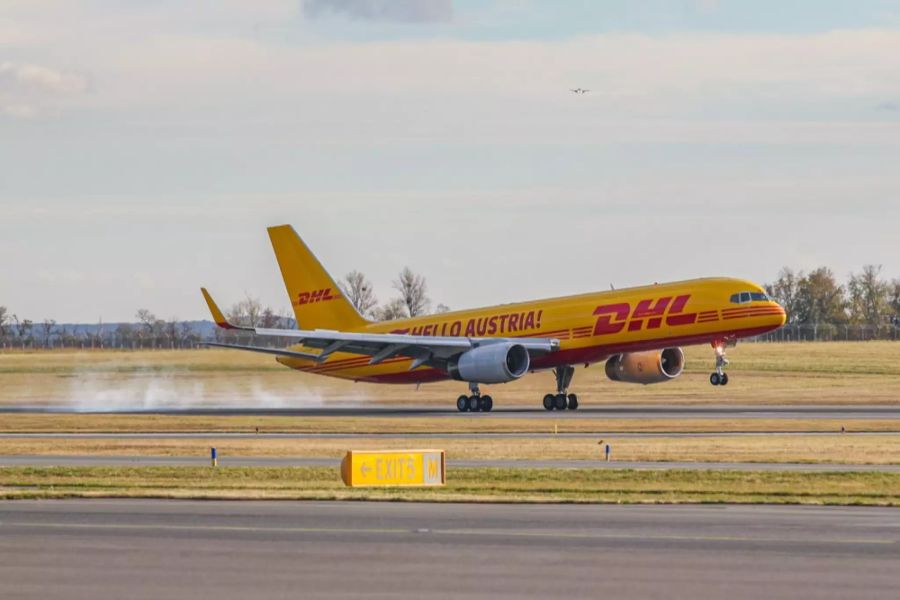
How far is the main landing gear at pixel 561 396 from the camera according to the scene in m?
64.9

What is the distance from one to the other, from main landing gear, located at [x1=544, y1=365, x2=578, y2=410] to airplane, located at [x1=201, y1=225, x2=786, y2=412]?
A: 42 millimetres

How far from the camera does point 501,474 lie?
32.8 m

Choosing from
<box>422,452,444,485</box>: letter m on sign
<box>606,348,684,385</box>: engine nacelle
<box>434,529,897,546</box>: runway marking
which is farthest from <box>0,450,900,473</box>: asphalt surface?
<box>606,348,684,385</box>: engine nacelle

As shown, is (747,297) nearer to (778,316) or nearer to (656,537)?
(778,316)

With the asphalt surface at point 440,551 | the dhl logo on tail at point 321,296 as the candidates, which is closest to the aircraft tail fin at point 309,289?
Result: the dhl logo on tail at point 321,296

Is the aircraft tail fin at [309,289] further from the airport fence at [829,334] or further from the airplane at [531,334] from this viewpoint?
the airport fence at [829,334]

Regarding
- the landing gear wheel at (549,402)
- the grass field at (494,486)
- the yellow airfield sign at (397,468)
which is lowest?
the grass field at (494,486)

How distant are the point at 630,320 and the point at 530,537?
39.6 meters

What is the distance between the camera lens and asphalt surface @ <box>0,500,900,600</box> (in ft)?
55.9

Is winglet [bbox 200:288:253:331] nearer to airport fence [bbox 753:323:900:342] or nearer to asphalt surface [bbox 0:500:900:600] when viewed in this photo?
asphalt surface [bbox 0:500:900:600]

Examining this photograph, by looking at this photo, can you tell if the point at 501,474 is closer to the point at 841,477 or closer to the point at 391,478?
the point at 391,478

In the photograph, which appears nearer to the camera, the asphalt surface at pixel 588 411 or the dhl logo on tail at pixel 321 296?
the asphalt surface at pixel 588 411

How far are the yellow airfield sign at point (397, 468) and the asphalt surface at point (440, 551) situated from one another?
3.45 metres

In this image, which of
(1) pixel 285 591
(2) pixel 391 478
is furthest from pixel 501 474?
(1) pixel 285 591
